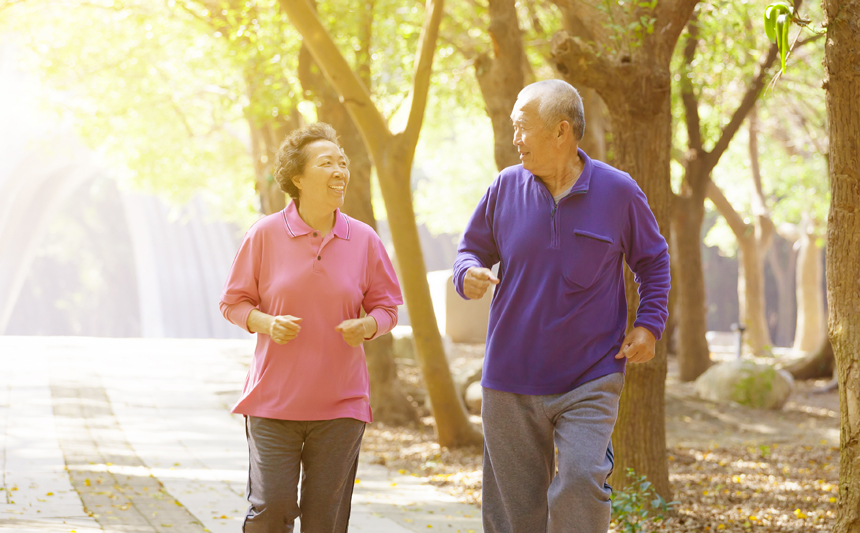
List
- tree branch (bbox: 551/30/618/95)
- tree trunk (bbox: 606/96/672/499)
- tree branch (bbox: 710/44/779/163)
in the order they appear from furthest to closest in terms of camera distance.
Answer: tree branch (bbox: 710/44/779/163)
tree trunk (bbox: 606/96/672/499)
tree branch (bbox: 551/30/618/95)

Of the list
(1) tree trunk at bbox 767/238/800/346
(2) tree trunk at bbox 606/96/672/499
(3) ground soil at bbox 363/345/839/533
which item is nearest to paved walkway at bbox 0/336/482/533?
(3) ground soil at bbox 363/345/839/533

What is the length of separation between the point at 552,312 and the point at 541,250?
22cm

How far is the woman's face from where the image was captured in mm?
3512

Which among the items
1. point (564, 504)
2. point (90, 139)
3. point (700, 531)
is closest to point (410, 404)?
point (700, 531)

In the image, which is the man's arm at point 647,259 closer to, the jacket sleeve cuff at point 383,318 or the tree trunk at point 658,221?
the jacket sleeve cuff at point 383,318

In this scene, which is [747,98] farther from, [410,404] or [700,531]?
[700,531]

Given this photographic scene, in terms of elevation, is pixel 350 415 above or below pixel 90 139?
below

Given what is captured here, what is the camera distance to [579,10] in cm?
602

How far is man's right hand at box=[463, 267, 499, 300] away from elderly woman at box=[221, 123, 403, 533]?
45 centimetres

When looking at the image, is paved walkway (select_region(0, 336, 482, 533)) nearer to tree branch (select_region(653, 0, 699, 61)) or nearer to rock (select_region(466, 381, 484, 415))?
rock (select_region(466, 381, 484, 415))

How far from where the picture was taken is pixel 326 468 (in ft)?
11.4

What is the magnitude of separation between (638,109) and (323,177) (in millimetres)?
2694

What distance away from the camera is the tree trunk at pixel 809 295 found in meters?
22.6

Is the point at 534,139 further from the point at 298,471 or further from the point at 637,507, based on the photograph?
the point at 637,507
